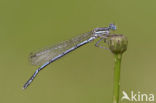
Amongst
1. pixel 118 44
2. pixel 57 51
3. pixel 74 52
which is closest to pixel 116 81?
pixel 118 44

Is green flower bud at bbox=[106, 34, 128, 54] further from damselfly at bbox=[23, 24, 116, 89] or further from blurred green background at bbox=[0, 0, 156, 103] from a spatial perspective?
blurred green background at bbox=[0, 0, 156, 103]

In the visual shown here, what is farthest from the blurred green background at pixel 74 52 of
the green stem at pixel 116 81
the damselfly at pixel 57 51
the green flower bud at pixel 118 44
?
the green stem at pixel 116 81

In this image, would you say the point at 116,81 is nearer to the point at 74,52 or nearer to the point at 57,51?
the point at 57,51

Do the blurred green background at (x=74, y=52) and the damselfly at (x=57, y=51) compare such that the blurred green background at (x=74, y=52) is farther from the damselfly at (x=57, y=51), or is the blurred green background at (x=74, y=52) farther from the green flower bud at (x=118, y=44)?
the green flower bud at (x=118, y=44)

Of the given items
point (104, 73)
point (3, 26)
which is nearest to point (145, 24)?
point (104, 73)

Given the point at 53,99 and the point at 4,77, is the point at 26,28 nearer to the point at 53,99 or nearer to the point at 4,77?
→ the point at 4,77

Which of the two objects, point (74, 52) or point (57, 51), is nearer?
point (57, 51)
